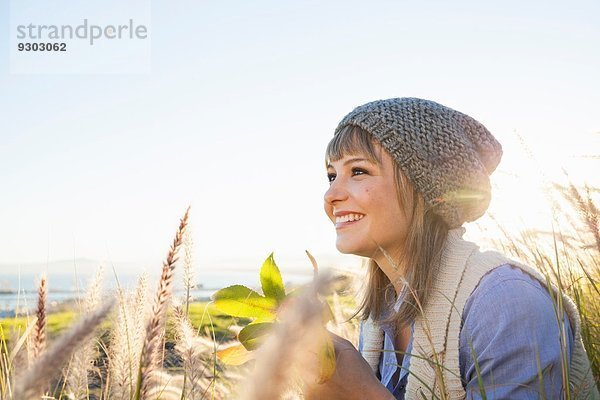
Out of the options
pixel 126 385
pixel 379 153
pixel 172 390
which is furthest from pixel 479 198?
pixel 126 385

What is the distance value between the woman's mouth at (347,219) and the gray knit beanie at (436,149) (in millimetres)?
310

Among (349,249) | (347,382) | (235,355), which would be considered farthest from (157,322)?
(349,249)

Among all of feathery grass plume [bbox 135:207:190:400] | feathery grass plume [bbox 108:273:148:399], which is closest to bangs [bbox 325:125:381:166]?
feathery grass plume [bbox 108:273:148:399]

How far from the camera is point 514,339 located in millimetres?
1955

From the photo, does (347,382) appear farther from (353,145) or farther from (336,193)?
(353,145)

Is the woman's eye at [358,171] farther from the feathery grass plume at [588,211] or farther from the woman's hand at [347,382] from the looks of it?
the woman's hand at [347,382]

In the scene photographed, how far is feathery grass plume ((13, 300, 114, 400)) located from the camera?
557mm

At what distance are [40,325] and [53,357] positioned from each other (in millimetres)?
761

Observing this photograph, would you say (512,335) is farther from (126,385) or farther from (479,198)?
(126,385)

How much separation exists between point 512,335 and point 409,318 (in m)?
0.67

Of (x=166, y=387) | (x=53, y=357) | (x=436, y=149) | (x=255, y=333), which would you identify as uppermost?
(x=436, y=149)

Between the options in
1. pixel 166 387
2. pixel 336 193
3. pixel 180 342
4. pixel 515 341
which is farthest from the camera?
pixel 336 193

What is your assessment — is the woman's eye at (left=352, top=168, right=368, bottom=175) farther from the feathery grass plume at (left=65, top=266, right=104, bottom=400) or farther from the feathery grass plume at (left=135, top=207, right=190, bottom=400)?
the feathery grass plume at (left=135, top=207, right=190, bottom=400)

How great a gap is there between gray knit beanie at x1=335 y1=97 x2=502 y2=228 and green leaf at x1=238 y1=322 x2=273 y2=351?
1.57 metres
